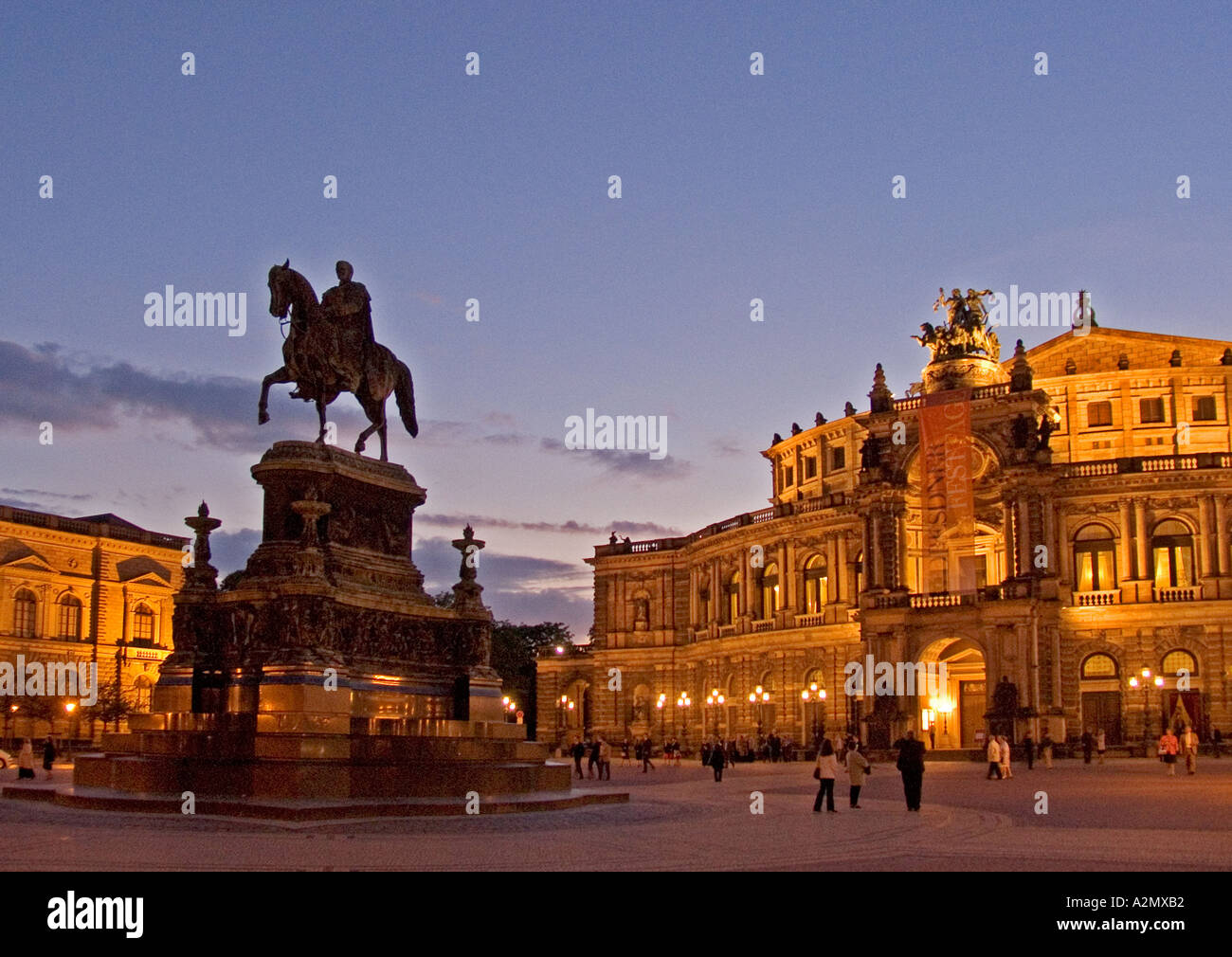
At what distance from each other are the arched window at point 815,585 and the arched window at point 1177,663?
17.8 metres

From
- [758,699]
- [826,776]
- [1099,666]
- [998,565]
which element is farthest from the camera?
[758,699]

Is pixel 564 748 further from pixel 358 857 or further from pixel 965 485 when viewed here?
pixel 358 857

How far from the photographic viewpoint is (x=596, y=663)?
90.0m

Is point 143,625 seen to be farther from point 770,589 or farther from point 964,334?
point 964,334

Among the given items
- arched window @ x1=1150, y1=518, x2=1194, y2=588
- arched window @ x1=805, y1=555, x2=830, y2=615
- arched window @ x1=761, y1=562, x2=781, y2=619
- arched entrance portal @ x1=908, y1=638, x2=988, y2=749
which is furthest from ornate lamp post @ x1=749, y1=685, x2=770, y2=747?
arched window @ x1=1150, y1=518, x2=1194, y2=588

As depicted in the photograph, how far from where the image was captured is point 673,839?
67.4 feet

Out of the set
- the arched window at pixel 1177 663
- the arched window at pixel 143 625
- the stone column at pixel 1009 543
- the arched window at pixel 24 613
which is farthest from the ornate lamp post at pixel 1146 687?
the arched window at pixel 24 613

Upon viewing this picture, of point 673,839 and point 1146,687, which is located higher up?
point 1146,687

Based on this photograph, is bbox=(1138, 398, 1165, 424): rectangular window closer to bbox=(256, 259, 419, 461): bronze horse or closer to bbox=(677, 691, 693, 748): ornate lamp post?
bbox=(677, 691, 693, 748): ornate lamp post

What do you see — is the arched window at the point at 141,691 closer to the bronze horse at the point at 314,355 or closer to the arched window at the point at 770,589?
the arched window at the point at 770,589

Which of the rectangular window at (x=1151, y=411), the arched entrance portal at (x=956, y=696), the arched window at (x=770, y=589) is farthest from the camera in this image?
the arched window at (x=770, y=589)

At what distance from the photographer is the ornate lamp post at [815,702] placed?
7425 cm

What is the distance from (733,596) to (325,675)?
201 feet

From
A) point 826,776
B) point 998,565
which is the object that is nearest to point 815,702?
point 998,565
